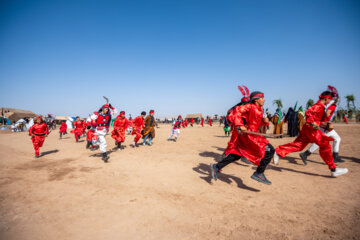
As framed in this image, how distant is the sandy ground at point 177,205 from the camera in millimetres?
2123

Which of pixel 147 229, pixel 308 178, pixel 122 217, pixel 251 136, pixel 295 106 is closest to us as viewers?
pixel 147 229

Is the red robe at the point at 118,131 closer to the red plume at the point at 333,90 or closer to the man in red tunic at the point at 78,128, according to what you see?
the man in red tunic at the point at 78,128

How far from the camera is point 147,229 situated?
2176 millimetres

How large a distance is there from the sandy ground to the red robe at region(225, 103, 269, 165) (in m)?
0.71

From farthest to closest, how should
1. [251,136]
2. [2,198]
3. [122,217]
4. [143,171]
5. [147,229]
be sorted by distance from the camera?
1. [143,171]
2. [251,136]
3. [2,198]
4. [122,217]
5. [147,229]

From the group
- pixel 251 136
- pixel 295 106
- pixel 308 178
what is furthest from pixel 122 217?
pixel 295 106

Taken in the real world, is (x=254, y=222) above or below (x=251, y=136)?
below

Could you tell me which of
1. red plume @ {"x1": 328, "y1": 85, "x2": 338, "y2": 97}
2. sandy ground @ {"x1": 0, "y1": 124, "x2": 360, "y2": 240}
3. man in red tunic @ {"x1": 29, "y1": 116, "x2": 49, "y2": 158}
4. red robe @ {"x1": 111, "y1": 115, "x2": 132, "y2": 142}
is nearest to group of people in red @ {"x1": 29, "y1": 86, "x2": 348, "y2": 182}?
red plume @ {"x1": 328, "y1": 85, "x2": 338, "y2": 97}

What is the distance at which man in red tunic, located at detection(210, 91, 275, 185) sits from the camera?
10.5 feet

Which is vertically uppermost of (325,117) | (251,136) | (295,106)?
(295,106)

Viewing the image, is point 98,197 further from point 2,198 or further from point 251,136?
point 251,136

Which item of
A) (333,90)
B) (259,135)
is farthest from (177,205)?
(333,90)

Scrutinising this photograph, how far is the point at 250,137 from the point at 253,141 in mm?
89

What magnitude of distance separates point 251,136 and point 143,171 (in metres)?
2.90
